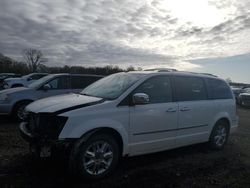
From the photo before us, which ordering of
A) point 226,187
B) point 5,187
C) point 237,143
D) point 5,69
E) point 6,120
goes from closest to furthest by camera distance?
1. point 5,187
2. point 226,187
3. point 237,143
4. point 6,120
5. point 5,69

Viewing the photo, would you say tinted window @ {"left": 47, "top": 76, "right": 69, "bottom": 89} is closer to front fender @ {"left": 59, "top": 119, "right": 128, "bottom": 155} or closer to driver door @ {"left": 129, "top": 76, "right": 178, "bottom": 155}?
driver door @ {"left": 129, "top": 76, "right": 178, "bottom": 155}

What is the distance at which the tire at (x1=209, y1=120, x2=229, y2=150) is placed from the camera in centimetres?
687

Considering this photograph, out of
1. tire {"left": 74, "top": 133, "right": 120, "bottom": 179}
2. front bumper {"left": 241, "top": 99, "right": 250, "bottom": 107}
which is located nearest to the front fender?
tire {"left": 74, "top": 133, "right": 120, "bottom": 179}

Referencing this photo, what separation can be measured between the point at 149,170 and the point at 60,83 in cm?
632

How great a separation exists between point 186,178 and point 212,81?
2.97 m

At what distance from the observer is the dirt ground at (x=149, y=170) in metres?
4.52

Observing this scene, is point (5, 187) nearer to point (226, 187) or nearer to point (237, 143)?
point (226, 187)

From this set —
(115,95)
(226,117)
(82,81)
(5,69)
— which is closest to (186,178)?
(115,95)

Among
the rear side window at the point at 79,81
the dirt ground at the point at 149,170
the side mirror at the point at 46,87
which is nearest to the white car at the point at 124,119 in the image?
the dirt ground at the point at 149,170

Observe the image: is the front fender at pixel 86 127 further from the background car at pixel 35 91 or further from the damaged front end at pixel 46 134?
the background car at pixel 35 91

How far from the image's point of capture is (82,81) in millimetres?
11148

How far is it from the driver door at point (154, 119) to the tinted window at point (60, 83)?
18.5 ft

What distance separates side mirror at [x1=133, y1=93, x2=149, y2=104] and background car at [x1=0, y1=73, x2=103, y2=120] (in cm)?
486

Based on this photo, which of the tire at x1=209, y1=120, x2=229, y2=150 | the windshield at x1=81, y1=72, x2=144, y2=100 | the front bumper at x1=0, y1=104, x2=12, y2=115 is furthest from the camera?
the front bumper at x1=0, y1=104, x2=12, y2=115
